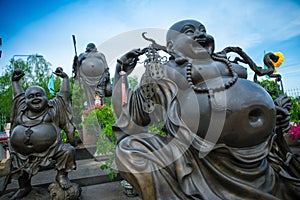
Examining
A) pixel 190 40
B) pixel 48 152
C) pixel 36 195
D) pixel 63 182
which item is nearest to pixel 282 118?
pixel 190 40

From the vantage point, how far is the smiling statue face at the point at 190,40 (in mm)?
1891

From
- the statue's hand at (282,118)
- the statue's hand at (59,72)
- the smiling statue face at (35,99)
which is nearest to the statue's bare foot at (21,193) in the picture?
the smiling statue face at (35,99)

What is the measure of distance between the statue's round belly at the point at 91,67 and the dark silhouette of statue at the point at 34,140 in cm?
447

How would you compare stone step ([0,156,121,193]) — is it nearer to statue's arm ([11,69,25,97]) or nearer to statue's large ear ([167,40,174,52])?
statue's arm ([11,69,25,97])

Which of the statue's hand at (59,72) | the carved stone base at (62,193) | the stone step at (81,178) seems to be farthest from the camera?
the stone step at (81,178)

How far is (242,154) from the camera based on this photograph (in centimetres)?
160

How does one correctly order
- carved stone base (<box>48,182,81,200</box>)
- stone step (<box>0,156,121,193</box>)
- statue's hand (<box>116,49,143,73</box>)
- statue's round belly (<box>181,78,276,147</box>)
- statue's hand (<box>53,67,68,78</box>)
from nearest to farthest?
statue's round belly (<box>181,78,276,147</box>) → statue's hand (<box>116,49,143,73</box>) → carved stone base (<box>48,182,81,200</box>) → statue's hand (<box>53,67,68,78</box>) → stone step (<box>0,156,121,193</box>)

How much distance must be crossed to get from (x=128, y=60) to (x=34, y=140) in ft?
5.00

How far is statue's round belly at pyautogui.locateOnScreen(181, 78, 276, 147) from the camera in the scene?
5.20 ft

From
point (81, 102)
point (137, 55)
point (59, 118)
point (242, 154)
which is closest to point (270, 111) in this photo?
point (242, 154)

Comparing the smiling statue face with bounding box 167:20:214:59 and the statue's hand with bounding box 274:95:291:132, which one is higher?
the smiling statue face with bounding box 167:20:214:59

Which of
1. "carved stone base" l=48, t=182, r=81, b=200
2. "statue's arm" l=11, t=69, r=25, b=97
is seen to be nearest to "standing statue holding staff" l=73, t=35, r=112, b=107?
"statue's arm" l=11, t=69, r=25, b=97

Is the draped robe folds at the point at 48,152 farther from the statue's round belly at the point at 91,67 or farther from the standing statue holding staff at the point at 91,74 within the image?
the statue's round belly at the point at 91,67

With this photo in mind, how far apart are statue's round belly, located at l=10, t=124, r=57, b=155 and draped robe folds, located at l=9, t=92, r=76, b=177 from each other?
0.04 meters
